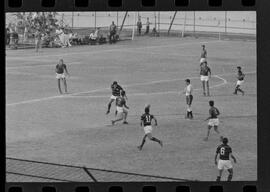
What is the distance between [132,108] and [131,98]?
1.89 meters

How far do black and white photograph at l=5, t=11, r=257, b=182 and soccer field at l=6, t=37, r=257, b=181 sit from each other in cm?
4

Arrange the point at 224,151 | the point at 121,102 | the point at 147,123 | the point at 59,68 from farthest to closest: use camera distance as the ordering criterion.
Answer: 1. the point at 59,68
2. the point at 121,102
3. the point at 147,123
4. the point at 224,151

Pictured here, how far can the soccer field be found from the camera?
63.8 feet

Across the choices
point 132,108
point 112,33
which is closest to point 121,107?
point 132,108

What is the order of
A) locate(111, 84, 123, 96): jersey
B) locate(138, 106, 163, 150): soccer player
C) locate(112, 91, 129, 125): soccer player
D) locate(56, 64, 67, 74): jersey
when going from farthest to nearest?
locate(56, 64, 67, 74): jersey → locate(111, 84, 123, 96): jersey → locate(112, 91, 129, 125): soccer player → locate(138, 106, 163, 150): soccer player

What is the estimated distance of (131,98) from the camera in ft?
89.7

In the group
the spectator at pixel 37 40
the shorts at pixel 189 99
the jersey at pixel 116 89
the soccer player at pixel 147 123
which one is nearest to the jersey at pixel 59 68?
the jersey at pixel 116 89

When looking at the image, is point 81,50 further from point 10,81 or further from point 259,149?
point 259,149

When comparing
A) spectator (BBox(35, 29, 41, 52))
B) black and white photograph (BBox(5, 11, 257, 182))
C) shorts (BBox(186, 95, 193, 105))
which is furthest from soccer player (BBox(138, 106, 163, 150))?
spectator (BBox(35, 29, 41, 52))

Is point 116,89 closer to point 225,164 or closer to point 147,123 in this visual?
point 147,123

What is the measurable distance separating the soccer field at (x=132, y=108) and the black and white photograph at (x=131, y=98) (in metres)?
0.04

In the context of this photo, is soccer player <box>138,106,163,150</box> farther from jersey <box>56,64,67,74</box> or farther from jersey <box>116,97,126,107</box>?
Answer: jersey <box>56,64,67,74</box>

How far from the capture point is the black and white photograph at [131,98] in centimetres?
1869

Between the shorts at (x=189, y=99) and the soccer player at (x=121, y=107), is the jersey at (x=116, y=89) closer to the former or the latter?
the soccer player at (x=121, y=107)
